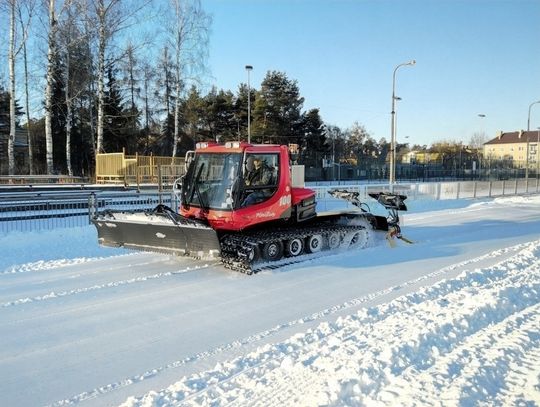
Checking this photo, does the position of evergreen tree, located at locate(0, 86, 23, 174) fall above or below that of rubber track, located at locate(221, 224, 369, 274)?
above

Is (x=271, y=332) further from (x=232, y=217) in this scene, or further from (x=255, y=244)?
(x=232, y=217)

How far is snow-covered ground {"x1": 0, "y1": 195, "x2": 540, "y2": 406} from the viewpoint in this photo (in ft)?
13.1

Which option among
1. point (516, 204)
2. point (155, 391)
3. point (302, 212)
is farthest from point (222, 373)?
point (516, 204)

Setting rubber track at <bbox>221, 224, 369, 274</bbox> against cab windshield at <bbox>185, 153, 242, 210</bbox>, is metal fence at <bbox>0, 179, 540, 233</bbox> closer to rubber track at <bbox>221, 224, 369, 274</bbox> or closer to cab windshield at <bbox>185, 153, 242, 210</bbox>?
cab windshield at <bbox>185, 153, 242, 210</bbox>

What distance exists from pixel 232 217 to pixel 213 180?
845 mm

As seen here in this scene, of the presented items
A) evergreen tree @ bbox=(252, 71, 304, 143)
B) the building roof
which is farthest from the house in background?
evergreen tree @ bbox=(252, 71, 304, 143)

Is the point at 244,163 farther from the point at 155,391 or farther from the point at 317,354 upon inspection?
the point at 155,391

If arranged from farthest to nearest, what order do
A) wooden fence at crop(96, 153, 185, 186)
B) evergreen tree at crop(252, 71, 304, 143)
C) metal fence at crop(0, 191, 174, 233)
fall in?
evergreen tree at crop(252, 71, 304, 143) → wooden fence at crop(96, 153, 185, 186) → metal fence at crop(0, 191, 174, 233)

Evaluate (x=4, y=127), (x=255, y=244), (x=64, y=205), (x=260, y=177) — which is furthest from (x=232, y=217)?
(x=4, y=127)

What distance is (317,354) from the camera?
467 cm

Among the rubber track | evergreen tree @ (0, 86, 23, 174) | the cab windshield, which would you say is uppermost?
evergreen tree @ (0, 86, 23, 174)

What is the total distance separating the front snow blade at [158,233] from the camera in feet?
24.8

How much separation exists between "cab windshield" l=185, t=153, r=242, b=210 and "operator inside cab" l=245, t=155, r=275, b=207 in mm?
210

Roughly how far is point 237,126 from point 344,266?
1824 inches
